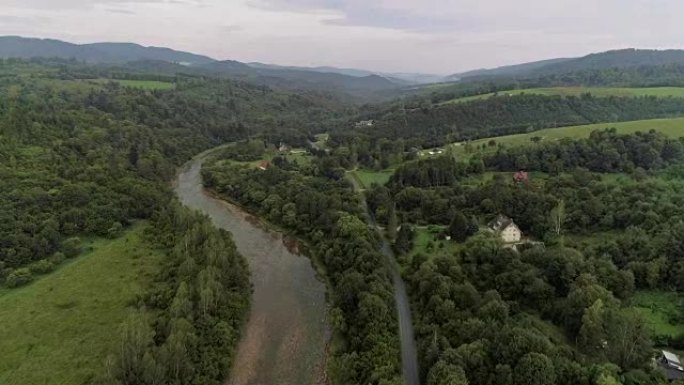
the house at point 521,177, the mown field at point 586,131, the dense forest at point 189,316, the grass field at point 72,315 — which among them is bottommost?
the grass field at point 72,315

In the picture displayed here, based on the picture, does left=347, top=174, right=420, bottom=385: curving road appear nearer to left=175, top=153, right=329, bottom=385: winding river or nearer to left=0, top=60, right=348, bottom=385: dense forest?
left=175, top=153, right=329, bottom=385: winding river

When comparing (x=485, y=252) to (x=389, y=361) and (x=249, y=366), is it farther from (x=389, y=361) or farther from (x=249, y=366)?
(x=249, y=366)

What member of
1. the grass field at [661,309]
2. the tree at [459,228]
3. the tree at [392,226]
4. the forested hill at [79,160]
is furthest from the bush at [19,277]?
the grass field at [661,309]

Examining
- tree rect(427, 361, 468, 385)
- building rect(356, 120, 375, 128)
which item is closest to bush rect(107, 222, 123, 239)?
tree rect(427, 361, 468, 385)

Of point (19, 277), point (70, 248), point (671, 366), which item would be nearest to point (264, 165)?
point (70, 248)

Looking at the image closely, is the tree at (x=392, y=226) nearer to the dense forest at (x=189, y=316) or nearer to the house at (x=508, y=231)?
the house at (x=508, y=231)

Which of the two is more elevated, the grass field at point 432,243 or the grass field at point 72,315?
the grass field at point 432,243

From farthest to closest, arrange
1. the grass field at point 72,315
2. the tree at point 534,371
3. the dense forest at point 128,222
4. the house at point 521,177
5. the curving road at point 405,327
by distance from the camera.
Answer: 1. the house at point 521,177
2. the grass field at point 72,315
3. the curving road at point 405,327
4. the dense forest at point 128,222
5. the tree at point 534,371
